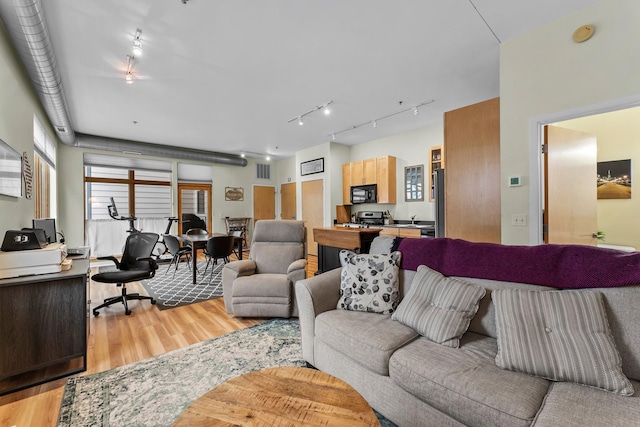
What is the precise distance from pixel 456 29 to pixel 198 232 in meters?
5.46

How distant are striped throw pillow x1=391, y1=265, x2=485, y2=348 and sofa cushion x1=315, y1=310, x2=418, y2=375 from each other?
0.30ft

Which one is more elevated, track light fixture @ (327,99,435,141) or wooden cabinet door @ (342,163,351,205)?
track light fixture @ (327,99,435,141)

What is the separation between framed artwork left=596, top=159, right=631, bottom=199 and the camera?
3535mm

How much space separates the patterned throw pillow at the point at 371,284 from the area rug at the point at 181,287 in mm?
2462

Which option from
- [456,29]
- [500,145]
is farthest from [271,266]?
[456,29]

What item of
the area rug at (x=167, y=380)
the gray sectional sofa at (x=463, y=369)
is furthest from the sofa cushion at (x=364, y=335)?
the area rug at (x=167, y=380)

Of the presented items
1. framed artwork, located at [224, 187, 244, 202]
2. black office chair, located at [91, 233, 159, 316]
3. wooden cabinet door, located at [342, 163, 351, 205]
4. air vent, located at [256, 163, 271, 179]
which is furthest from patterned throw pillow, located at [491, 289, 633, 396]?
air vent, located at [256, 163, 271, 179]

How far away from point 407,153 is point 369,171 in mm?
870

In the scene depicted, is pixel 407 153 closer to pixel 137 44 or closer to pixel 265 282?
pixel 265 282

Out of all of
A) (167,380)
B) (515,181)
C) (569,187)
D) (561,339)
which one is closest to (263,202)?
(167,380)

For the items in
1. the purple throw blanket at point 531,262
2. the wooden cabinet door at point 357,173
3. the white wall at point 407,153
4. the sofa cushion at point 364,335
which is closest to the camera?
the purple throw blanket at point 531,262

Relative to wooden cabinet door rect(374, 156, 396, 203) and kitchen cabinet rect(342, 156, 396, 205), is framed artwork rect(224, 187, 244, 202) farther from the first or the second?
wooden cabinet door rect(374, 156, 396, 203)

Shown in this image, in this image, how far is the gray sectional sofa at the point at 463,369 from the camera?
1054 millimetres

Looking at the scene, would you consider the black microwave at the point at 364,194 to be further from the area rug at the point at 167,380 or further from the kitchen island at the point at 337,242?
the area rug at the point at 167,380
